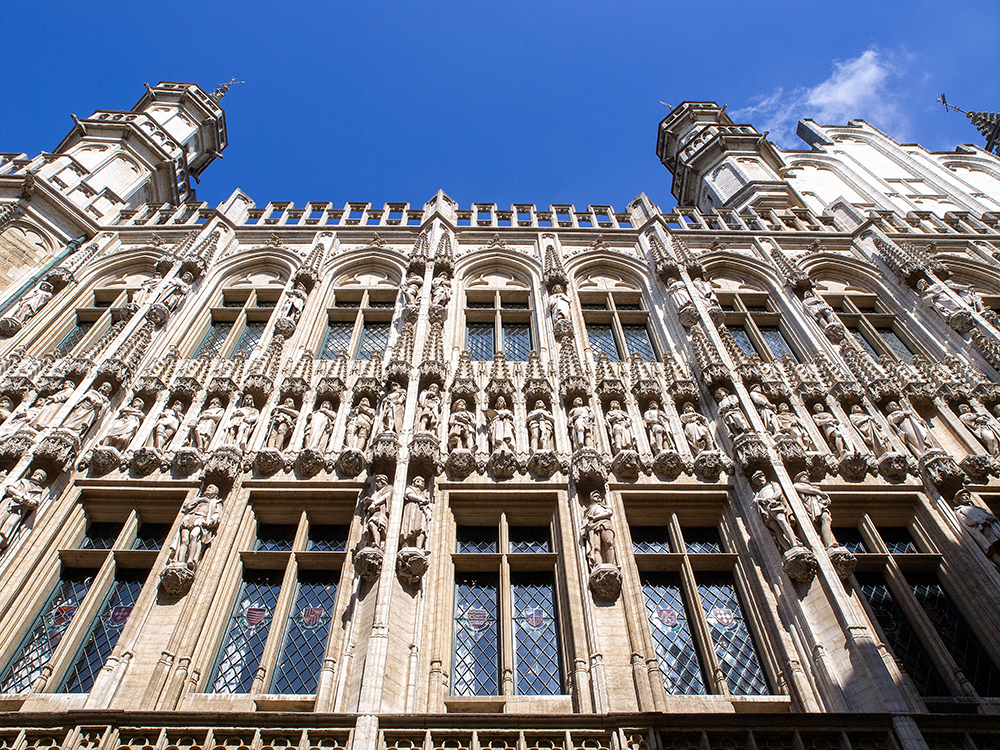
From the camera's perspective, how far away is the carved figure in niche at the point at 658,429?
1066 centimetres

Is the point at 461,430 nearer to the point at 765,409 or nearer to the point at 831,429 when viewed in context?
the point at 765,409

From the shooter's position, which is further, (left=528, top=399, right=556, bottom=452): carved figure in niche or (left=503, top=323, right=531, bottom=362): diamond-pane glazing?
(left=503, top=323, right=531, bottom=362): diamond-pane glazing

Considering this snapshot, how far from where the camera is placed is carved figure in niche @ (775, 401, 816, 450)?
34.6ft

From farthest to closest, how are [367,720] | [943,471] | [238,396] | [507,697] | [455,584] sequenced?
[238,396]
[943,471]
[455,584]
[507,697]
[367,720]

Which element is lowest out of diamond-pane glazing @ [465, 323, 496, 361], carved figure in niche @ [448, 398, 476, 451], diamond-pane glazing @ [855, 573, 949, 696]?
diamond-pane glazing @ [855, 573, 949, 696]

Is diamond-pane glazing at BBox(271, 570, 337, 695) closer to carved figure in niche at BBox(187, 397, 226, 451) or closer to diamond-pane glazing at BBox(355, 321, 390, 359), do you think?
carved figure in niche at BBox(187, 397, 226, 451)

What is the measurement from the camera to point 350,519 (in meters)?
Result: 9.98

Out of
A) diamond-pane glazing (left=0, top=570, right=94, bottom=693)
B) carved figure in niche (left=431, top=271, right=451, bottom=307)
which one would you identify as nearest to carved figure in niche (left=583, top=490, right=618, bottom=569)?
carved figure in niche (left=431, top=271, right=451, bottom=307)

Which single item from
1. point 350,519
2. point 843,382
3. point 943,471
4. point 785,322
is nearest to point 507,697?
point 350,519

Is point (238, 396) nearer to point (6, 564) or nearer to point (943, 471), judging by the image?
point (6, 564)

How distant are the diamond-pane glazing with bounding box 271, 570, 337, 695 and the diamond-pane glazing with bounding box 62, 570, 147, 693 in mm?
1914

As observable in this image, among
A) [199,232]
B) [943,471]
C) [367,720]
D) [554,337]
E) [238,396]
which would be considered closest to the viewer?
[367,720]

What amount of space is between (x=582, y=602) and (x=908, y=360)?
995cm

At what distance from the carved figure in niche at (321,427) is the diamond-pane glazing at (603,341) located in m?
5.39
